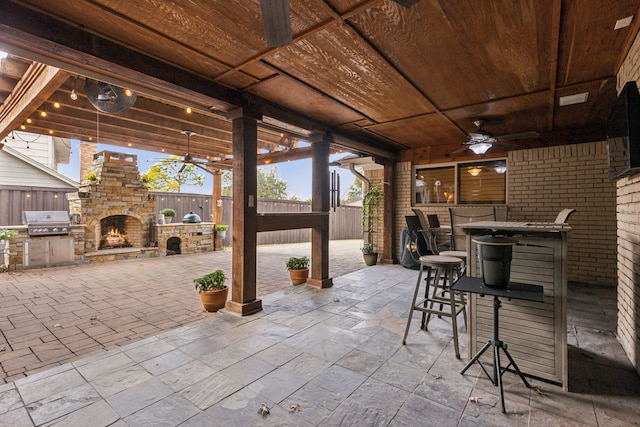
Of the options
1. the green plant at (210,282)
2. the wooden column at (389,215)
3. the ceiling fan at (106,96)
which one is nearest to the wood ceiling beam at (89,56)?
the ceiling fan at (106,96)

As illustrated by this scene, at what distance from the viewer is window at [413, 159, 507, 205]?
5762 millimetres

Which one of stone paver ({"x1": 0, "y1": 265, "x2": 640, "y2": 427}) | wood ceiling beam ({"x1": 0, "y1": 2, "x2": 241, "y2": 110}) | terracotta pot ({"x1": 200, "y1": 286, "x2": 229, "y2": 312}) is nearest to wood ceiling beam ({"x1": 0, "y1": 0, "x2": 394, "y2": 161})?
wood ceiling beam ({"x1": 0, "y1": 2, "x2": 241, "y2": 110})

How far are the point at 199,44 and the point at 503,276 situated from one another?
2822 mm

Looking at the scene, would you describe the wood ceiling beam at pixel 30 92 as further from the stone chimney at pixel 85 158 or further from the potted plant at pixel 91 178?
the stone chimney at pixel 85 158

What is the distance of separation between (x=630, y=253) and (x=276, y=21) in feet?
10.3

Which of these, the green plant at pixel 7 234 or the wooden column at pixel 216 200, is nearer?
the green plant at pixel 7 234

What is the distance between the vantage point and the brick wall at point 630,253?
2.19m

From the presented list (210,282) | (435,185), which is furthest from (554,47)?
(435,185)

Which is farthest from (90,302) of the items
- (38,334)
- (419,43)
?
(419,43)

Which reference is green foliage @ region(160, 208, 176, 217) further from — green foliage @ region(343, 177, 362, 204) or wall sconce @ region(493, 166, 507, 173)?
green foliage @ region(343, 177, 362, 204)

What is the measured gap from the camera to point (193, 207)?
976 centimetres

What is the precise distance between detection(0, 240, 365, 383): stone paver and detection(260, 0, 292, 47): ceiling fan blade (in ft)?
9.42

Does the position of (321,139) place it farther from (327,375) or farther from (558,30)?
(327,375)

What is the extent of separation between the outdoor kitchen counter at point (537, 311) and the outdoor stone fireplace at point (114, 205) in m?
8.28
